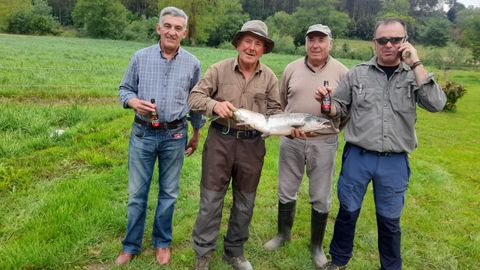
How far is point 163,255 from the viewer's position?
13.8 feet

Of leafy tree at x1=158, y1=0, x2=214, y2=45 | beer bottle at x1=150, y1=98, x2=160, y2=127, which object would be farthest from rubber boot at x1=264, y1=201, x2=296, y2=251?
leafy tree at x1=158, y1=0, x2=214, y2=45

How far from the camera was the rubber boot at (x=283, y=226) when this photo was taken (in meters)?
4.73

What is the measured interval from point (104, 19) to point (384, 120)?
75579 millimetres

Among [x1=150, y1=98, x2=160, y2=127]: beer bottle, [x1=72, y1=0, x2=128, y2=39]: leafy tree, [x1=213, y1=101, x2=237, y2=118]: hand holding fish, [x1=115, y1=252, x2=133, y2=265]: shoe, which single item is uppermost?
[x1=72, y1=0, x2=128, y2=39]: leafy tree

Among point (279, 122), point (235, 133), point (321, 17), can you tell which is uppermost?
point (321, 17)

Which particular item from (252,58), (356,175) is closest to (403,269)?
(356,175)

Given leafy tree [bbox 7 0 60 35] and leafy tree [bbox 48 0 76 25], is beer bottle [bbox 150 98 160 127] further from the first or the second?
leafy tree [bbox 48 0 76 25]

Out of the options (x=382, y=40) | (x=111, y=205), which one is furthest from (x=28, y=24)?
(x=382, y=40)

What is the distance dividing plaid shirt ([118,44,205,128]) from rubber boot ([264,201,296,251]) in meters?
1.79

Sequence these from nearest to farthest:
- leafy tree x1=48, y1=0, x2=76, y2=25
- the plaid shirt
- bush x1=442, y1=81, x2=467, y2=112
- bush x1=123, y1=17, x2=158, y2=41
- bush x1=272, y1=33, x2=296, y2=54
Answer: the plaid shirt → bush x1=442, y1=81, x2=467, y2=112 → bush x1=272, y1=33, x2=296, y2=54 → bush x1=123, y1=17, x2=158, y2=41 → leafy tree x1=48, y1=0, x2=76, y2=25

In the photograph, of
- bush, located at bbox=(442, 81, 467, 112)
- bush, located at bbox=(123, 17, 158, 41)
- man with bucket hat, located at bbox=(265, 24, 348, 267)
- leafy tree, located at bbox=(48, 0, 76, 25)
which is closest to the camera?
man with bucket hat, located at bbox=(265, 24, 348, 267)

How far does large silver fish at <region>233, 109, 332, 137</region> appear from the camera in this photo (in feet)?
11.8

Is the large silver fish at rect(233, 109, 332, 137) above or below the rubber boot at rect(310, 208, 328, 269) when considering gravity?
above

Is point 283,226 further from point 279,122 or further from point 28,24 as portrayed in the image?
point 28,24
